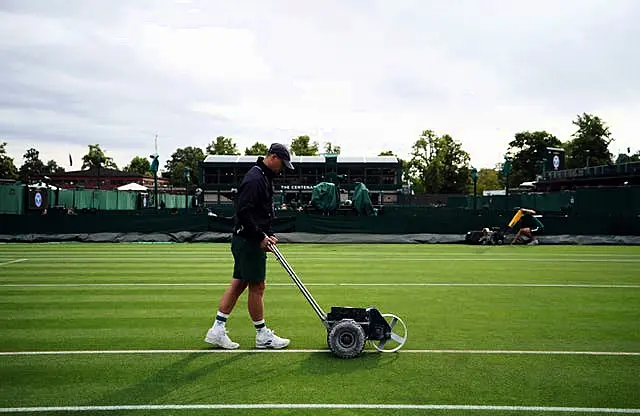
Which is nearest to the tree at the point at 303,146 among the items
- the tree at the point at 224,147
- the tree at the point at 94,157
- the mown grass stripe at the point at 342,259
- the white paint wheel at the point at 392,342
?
the tree at the point at 224,147

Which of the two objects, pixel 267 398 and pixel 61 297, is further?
pixel 61 297

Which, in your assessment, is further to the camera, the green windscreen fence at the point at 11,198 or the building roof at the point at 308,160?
the building roof at the point at 308,160

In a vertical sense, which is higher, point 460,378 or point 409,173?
point 409,173

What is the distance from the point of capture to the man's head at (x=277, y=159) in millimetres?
6254

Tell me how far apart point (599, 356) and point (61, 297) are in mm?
8103

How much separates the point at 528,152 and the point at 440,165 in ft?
96.9

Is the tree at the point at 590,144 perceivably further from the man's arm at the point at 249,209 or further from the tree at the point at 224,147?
the man's arm at the point at 249,209

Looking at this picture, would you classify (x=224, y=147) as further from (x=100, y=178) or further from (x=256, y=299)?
(x=256, y=299)

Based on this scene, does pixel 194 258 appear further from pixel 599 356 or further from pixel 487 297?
pixel 599 356

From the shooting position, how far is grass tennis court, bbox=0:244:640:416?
15.3ft

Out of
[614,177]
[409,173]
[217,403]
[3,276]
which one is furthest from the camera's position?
[409,173]

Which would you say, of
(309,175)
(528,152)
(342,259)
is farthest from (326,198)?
(528,152)

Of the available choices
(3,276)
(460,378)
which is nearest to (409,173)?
(3,276)

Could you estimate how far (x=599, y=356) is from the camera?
601cm
